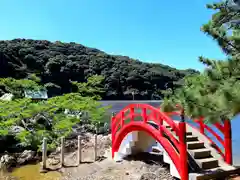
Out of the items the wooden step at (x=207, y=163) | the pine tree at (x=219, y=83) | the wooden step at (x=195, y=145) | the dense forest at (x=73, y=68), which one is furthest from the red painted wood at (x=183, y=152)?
the dense forest at (x=73, y=68)

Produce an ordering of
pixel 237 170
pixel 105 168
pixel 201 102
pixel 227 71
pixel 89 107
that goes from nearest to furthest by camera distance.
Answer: pixel 201 102
pixel 227 71
pixel 237 170
pixel 105 168
pixel 89 107

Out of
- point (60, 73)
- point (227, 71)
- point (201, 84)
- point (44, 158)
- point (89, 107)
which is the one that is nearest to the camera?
point (227, 71)

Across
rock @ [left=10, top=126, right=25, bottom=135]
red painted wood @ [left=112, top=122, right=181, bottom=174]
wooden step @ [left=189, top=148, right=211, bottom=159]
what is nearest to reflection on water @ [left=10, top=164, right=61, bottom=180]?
red painted wood @ [left=112, top=122, right=181, bottom=174]

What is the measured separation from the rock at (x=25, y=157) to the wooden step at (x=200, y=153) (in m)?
5.90

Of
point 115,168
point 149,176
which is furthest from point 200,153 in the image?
point 115,168

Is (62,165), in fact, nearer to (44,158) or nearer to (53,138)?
(44,158)

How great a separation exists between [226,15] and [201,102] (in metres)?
2.32

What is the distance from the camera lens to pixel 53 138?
9.84 meters

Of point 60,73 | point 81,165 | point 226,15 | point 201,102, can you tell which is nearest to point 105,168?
point 81,165

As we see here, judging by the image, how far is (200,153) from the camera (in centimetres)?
527

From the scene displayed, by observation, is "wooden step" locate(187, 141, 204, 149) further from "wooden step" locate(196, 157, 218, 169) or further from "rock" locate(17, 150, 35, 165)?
"rock" locate(17, 150, 35, 165)

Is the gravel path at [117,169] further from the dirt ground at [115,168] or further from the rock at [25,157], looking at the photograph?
the rock at [25,157]

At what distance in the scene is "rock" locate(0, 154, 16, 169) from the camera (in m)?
7.89

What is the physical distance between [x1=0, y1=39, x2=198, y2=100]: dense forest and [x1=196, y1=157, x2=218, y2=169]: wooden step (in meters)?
37.5
